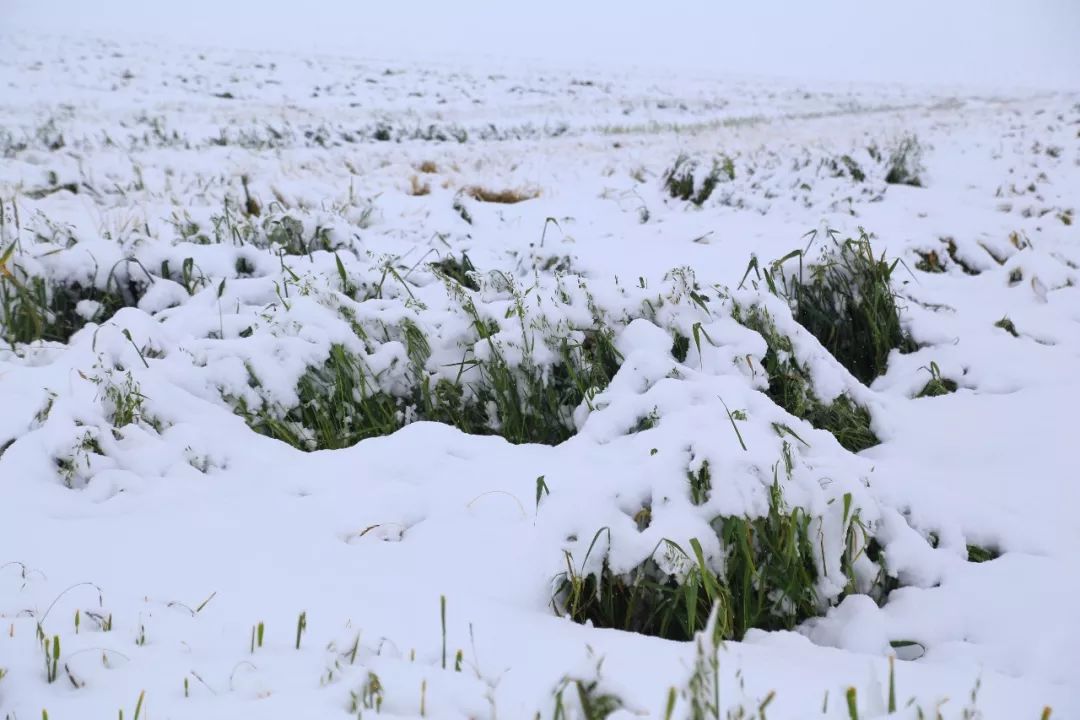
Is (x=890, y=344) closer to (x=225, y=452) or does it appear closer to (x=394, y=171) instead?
(x=225, y=452)

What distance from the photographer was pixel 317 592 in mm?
1716

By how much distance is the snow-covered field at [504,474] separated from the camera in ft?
4.66

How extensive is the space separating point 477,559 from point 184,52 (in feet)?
73.3

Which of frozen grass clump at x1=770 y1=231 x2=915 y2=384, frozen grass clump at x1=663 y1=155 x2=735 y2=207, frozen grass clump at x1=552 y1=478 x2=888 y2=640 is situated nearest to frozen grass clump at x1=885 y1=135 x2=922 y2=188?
frozen grass clump at x1=663 y1=155 x2=735 y2=207

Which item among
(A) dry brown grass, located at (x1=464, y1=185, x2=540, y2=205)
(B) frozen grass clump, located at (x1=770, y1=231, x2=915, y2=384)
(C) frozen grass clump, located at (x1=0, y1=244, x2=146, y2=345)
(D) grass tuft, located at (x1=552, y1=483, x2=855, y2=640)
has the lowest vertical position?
(D) grass tuft, located at (x1=552, y1=483, x2=855, y2=640)

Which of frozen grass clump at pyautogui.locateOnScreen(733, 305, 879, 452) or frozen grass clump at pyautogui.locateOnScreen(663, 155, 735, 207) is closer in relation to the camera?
frozen grass clump at pyautogui.locateOnScreen(733, 305, 879, 452)

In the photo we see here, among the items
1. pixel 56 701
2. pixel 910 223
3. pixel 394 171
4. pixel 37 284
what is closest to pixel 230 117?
pixel 394 171

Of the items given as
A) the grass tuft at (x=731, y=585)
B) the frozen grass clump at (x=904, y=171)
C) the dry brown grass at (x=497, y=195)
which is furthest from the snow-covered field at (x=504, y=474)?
the frozen grass clump at (x=904, y=171)

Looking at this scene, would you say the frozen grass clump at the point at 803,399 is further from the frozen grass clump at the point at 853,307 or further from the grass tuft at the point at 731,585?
Answer: the grass tuft at the point at 731,585

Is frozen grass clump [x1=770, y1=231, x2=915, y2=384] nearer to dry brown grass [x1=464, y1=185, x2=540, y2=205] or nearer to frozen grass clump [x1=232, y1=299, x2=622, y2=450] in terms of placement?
frozen grass clump [x1=232, y1=299, x2=622, y2=450]

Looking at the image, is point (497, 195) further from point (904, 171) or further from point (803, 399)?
point (803, 399)

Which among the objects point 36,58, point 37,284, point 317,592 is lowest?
point 317,592

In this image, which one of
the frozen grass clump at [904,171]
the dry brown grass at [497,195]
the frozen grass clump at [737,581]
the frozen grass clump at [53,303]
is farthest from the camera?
the frozen grass clump at [904,171]

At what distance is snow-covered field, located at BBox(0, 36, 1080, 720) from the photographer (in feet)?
4.66
